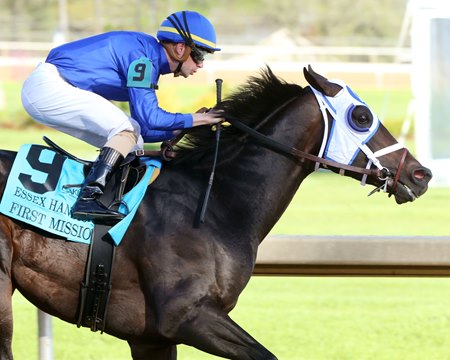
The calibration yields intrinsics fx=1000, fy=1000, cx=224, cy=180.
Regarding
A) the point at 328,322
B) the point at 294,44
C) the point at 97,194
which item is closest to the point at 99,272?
the point at 97,194

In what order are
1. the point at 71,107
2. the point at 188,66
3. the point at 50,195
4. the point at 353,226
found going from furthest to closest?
the point at 353,226 < the point at 188,66 < the point at 71,107 < the point at 50,195

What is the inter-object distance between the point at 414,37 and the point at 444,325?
25.1 feet

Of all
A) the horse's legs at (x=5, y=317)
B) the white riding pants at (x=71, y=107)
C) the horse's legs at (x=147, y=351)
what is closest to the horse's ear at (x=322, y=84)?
the white riding pants at (x=71, y=107)

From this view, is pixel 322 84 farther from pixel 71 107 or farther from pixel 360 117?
pixel 71 107

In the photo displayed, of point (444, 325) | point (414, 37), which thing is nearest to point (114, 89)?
point (444, 325)

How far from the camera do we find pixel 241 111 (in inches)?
189

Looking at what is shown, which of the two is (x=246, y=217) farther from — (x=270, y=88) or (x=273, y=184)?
(x=270, y=88)

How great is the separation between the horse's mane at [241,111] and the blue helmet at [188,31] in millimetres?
285

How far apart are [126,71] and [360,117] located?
1.10m

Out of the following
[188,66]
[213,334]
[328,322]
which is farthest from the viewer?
[328,322]

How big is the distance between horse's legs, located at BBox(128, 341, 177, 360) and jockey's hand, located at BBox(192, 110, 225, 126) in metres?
1.06

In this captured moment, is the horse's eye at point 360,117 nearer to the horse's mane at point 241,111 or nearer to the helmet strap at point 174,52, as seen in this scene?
the horse's mane at point 241,111

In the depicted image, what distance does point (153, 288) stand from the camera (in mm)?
4406

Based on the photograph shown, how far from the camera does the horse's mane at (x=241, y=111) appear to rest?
478 centimetres
